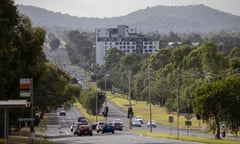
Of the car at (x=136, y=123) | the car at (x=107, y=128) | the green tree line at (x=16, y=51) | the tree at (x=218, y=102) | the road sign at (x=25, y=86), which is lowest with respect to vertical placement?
the car at (x=136, y=123)

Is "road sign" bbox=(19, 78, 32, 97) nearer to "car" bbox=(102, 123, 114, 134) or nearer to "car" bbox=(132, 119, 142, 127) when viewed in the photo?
"car" bbox=(102, 123, 114, 134)

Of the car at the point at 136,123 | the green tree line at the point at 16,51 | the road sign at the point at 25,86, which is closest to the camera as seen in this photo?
the road sign at the point at 25,86

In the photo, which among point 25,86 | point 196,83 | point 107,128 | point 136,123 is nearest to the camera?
point 25,86

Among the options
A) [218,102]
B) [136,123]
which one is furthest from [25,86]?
[136,123]

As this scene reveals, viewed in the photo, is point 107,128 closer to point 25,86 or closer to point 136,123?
point 136,123

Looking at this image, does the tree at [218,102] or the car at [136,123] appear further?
the car at [136,123]

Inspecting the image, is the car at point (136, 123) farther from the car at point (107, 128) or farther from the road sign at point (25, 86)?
the road sign at point (25, 86)

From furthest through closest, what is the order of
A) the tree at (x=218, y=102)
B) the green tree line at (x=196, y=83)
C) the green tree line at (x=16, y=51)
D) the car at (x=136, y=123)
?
1. the car at (x=136, y=123)
2. the green tree line at (x=196, y=83)
3. the tree at (x=218, y=102)
4. the green tree line at (x=16, y=51)

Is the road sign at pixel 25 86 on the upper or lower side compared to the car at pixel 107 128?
upper

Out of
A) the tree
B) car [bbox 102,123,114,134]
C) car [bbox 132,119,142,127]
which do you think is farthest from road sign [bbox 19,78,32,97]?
car [bbox 132,119,142,127]

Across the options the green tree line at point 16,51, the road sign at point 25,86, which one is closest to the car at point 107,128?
the green tree line at point 16,51

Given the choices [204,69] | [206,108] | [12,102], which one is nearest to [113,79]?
[204,69]

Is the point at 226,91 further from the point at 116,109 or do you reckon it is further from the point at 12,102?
the point at 116,109

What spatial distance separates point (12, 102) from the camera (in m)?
34.4
